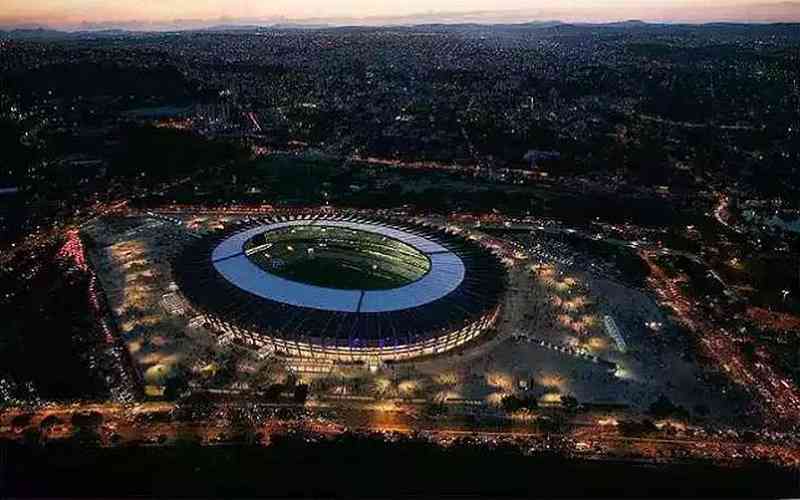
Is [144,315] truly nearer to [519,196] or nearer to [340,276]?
[340,276]

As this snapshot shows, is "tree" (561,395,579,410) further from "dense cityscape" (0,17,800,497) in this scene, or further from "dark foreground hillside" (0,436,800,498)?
"dark foreground hillside" (0,436,800,498)

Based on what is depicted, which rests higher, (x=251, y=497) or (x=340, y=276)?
(x=340, y=276)

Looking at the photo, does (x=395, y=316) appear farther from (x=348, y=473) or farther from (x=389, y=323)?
(x=348, y=473)

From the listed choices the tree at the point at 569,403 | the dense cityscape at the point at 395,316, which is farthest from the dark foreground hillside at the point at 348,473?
the tree at the point at 569,403

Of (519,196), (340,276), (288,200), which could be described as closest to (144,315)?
(340,276)

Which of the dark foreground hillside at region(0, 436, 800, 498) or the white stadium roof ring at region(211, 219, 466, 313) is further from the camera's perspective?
the white stadium roof ring at region(211, 219, 466, 313)

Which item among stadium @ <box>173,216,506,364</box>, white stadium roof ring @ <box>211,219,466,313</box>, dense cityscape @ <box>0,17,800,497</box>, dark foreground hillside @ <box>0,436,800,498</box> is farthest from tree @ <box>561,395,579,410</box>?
white stadium roof ring @ <box>211,219,466,313</box>
